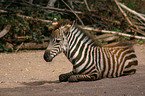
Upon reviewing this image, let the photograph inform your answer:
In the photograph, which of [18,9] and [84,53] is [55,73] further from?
[18,9]

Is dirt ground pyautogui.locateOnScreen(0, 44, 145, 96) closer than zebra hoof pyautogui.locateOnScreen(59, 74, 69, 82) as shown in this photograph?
Yes

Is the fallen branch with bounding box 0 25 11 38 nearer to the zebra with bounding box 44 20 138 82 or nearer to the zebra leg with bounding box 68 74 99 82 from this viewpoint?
the zebra with bounding box 44 20 138 82

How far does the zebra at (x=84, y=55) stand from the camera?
5.27 meters

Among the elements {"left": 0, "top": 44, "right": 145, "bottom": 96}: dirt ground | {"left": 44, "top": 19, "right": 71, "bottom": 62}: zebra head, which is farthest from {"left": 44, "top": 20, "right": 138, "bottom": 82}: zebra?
{"left": 0, "top": 44, "right": 145, "bottom": 96}: dirt ground

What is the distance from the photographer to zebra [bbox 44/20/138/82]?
527cm

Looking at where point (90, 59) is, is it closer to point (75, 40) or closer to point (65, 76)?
point (75, 40)

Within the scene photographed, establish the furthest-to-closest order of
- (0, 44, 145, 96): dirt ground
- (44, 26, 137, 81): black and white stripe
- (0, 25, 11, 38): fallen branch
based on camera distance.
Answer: (0, 25, 11, 38): fallen branch
(44, 26, 137, 81): black and white stripe
(0, 44, 145, 96): dirt ground

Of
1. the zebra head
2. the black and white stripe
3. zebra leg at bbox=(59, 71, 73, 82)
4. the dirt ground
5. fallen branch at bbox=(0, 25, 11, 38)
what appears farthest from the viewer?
fallen branch at bbox=(0, 25, 11, 38)

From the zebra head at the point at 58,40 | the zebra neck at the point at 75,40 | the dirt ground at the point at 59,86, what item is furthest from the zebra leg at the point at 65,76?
the zebra head at the point at 58,40

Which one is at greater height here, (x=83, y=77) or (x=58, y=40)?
(x=58, y=40)

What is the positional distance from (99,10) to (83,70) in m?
9.67

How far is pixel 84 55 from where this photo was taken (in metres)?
5.44

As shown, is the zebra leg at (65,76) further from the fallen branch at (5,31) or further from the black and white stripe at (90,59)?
the fallen branch at (5,31)

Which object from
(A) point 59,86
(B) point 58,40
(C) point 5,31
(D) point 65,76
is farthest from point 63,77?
(C) point 5,31
